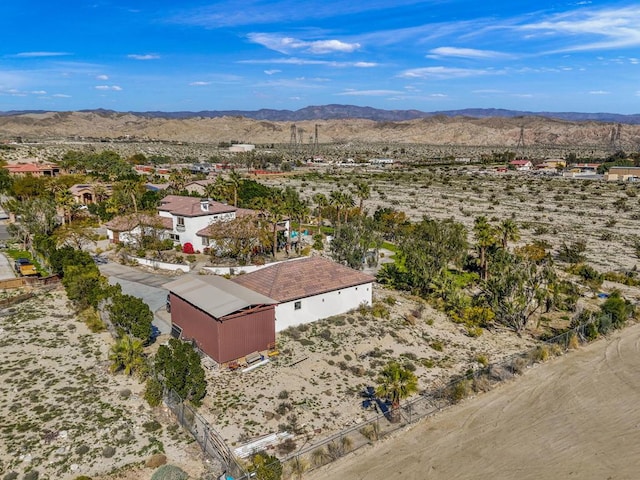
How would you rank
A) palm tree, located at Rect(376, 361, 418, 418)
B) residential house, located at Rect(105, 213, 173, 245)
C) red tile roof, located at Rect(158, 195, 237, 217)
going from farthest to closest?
red tile roof, located at Rect(158, 195, 237, 217)
residential house, located at Rect(105, 213, 173, 245)
palm tree, located at Rect(376, 361, 418, 418)

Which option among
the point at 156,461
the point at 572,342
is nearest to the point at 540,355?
the point at 572,342

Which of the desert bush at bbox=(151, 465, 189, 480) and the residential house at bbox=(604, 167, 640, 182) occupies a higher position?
Result: the residential house at bbox=(604, 167, 640, 182)

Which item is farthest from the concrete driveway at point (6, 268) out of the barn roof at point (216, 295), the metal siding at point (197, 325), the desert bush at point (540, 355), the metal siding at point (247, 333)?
the desert bush at point (540, 355)

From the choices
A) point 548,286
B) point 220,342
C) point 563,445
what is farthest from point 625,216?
point 220,342

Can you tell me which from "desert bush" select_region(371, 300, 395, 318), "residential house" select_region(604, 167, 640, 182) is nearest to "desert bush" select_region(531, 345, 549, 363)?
"desert bush" select_region(371, 300, 395, 318)

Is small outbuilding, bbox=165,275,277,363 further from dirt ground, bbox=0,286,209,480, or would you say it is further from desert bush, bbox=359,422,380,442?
desert bush, bbox=359,422,380,442

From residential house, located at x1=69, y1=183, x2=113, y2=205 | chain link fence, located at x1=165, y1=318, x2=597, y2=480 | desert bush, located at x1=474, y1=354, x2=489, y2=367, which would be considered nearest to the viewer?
chain link fence, located at x1=165, y1=318, x2=597, y2=480
